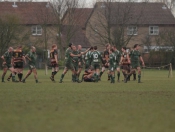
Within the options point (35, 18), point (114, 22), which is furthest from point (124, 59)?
point (35, 18)

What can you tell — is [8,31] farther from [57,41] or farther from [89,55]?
[89,55]

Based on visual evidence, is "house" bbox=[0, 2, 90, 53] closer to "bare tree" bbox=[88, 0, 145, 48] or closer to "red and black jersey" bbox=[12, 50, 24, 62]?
"bare tree" bbox=[88, 0, 145, 48]

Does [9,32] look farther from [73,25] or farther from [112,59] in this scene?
[112,59]

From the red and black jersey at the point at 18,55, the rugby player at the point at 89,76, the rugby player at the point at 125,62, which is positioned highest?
the red and black jersey at the point at 18,55

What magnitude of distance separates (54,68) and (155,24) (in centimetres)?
5857

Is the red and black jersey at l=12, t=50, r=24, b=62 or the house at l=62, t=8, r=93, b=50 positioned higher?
the house at l=62, t=8, r=93, b=50

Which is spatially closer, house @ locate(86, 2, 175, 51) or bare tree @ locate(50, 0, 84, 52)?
house @ locate(86, 2, 175, 51)

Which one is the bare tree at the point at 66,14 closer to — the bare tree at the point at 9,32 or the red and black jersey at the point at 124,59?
the bare tree at the point at 9,32

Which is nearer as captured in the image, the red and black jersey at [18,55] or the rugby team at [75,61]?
the rugby team at [75,61]

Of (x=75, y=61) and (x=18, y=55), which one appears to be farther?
(x=75, y=61)

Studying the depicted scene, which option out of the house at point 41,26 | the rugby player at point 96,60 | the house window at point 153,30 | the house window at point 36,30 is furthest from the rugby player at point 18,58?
the house window at point 153,30

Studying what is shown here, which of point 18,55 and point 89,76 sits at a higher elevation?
point 18,55

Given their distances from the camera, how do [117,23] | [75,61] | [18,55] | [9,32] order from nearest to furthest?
[18,55] < [75,61] < [9,32] < [117,23]

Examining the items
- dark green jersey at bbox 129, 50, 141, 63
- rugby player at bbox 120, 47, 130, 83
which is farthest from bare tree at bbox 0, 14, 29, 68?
dark green jersey at bbox 129, 50, 141, 63
